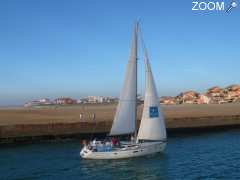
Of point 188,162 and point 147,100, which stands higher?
point 147,100

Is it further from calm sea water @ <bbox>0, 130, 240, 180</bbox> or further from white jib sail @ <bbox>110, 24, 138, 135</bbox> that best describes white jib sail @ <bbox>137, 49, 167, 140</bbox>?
calm sea water @ <bbox>0, 130, 240, 180</bbox>

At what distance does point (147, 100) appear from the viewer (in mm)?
37688

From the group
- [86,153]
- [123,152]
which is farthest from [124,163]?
[86,153]

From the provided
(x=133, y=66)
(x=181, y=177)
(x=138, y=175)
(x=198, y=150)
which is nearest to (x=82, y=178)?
(x=138, y=175)

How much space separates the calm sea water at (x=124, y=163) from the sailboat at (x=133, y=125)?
29.8 inches

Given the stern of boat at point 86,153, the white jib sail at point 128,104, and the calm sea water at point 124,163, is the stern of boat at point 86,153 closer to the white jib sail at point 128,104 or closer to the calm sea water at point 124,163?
the calm sea water at point 124,163

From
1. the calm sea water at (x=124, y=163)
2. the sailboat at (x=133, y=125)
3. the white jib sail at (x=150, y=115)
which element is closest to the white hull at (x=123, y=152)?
the sailboat at (x=133, y=125)

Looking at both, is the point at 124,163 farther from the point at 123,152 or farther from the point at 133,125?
the point at 133,125

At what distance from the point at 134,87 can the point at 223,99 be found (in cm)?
14958

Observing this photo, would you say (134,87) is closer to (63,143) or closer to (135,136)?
(135,136)

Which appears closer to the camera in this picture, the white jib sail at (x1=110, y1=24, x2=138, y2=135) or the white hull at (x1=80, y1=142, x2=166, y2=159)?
the white hull at (x1=80, y1=142, x2=166, y2=159)

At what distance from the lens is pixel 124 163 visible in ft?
112

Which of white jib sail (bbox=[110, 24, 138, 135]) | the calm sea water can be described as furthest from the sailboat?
the calm sea water

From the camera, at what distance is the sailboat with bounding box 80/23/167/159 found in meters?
35.8
